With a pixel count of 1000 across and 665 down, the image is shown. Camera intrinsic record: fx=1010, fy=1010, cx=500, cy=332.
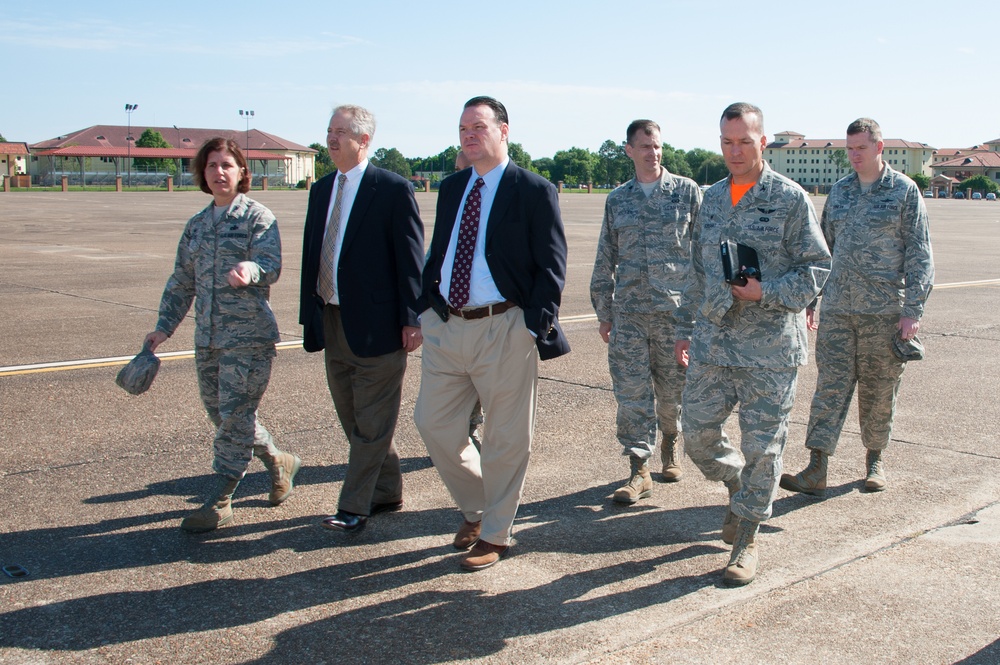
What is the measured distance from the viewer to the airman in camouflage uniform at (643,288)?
5480 mm

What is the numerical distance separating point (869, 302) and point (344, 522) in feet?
10.3

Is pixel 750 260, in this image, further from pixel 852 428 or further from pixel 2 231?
pixel 2 231

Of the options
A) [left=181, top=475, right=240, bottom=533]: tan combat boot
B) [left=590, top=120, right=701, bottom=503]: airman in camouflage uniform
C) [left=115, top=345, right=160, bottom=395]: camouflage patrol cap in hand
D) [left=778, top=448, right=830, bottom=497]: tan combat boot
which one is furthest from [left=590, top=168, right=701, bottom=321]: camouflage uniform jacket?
[left=115, top=345, right=160, bottom=395]: camouflage patrol cap in hand

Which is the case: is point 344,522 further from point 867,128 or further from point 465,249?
point 867,128

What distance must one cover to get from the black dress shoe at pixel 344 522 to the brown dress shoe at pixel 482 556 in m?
0.60

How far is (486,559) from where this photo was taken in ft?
14.6

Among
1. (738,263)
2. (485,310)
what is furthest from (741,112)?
(485,310)

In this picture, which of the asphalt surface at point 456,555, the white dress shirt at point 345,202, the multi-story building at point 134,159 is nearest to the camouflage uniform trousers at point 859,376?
the asphalt surface at point 456,555

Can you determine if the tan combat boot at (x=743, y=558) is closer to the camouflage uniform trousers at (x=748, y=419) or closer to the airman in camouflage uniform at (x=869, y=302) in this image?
the camouflage uniform trousers at (x=748, y=419)

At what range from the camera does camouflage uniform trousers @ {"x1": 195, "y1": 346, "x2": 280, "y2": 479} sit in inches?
193

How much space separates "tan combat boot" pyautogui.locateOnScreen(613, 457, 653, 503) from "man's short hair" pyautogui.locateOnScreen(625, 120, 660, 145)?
178cm

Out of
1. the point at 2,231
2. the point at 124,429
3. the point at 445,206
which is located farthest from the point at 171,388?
the point at 2,231

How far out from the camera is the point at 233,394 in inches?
193

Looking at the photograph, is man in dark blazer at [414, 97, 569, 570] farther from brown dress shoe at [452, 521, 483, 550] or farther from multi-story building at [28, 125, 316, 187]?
multi-story building at [28, 125, 316, 187]
